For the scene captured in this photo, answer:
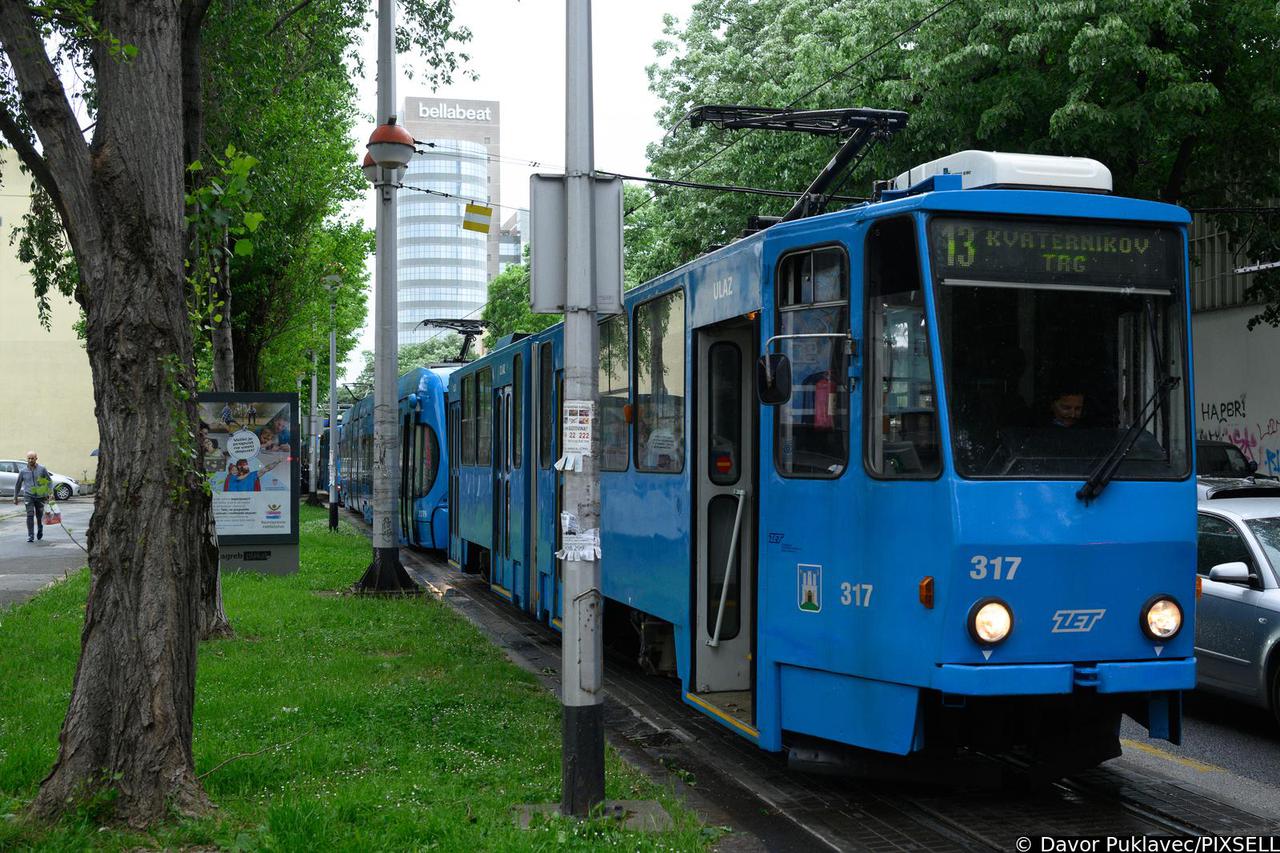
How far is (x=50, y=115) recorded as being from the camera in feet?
20.6

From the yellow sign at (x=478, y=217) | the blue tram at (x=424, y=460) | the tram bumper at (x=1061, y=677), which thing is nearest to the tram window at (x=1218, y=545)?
the tram bumper at (x=1061, y=677)

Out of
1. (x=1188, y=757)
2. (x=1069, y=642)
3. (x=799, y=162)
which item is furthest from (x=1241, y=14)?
(x=1069, y=642)

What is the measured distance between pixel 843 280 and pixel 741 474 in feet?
5.95

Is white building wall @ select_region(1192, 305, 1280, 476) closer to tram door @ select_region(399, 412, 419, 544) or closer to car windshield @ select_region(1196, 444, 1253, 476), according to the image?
car windshield @ select_region(1196, 444, 1253, 476)

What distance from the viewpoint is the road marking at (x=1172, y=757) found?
26.0ft

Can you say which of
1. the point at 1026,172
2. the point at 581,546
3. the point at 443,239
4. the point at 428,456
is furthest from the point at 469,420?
the point at 443,239

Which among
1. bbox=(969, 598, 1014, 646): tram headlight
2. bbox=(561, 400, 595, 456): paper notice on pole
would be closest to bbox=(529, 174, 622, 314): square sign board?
bbox=(561, 400, 595, 456): paper notice on pole

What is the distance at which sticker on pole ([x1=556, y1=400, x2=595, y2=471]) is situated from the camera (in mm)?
6621

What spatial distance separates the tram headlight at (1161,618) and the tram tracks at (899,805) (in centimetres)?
93

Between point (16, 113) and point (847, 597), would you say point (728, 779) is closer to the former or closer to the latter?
point (847, 597)

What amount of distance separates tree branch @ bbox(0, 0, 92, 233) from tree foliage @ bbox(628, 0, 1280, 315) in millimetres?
12762

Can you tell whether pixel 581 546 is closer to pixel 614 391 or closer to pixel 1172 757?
pixel 614 391

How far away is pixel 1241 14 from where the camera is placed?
17.4 metres

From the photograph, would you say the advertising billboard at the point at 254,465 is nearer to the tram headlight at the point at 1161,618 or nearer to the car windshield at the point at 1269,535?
the car windshield at the point at 1269,535
